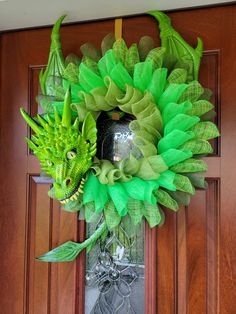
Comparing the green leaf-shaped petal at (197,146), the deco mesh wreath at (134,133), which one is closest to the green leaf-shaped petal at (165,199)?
the deco mesh wreath at (134,133)

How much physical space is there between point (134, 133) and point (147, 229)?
0.26 meters

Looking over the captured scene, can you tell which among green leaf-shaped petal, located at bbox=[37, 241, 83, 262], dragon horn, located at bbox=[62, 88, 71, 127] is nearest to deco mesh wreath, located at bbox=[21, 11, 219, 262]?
dragon horn, located at bbox=[62, 88, 71, 127]

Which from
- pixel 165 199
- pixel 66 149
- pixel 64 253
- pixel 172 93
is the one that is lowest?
pixel 64 253

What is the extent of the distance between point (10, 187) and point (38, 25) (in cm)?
47

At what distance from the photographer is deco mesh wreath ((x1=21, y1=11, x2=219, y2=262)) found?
2.36 feet

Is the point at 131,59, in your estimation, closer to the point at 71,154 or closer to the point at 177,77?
the point at 177,77

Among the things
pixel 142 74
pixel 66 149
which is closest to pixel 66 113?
pixel 66 149

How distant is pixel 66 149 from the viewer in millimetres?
715

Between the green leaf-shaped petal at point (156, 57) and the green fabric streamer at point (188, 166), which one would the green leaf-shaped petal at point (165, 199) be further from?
the green leaf-shaped petal at point (156, 57)

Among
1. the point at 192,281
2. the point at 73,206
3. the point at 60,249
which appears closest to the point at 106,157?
the point at 73,206

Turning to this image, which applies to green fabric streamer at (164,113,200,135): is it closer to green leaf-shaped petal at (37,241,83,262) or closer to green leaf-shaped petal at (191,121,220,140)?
green leaf-shaped petal at (191,121,220,140)

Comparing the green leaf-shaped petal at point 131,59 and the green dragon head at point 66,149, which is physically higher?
the green leaf-shaped petal at point 131,59

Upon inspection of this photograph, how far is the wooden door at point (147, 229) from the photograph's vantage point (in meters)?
0.83

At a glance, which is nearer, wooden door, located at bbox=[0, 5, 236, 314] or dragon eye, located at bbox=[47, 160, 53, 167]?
dragon eye, located at bbox=[47, 160, 53, 167]
